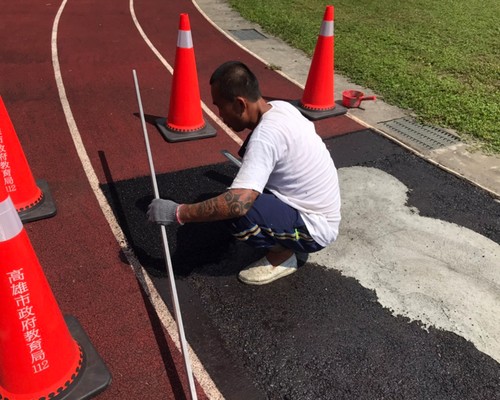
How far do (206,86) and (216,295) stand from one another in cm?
420

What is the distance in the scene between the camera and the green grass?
19.7 ft

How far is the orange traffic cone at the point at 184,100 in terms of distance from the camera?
4.89m

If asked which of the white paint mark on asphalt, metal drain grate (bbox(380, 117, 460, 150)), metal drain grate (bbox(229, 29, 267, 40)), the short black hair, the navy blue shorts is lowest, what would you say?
the white paint mark on asphalt

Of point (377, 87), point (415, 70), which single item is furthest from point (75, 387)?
point (415, 70)

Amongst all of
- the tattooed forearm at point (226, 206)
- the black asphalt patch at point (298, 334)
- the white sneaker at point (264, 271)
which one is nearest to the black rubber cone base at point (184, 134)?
the black asphalt patch at point (298, 334)

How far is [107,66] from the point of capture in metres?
7.12

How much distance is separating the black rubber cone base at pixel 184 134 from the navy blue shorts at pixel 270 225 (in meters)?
2.28

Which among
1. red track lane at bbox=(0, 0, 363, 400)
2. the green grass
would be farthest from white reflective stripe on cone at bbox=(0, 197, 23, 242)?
the green grass

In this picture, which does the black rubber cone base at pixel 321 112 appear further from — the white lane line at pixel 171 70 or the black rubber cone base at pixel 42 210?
the black rubber cone base at pixel 42 210

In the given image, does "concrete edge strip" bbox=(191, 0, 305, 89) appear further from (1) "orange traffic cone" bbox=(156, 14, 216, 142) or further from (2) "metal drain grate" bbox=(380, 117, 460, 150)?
(1) "orange traffic cone" bbox=(156, 14, 216, 142)

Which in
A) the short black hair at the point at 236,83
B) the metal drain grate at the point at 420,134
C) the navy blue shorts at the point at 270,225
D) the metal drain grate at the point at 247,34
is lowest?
the metal drain grate at the point at 420,134

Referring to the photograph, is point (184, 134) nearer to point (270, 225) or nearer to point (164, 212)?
point (164, 212)

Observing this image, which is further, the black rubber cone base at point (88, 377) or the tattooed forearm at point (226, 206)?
the tattooed forearm at point (226, 206)

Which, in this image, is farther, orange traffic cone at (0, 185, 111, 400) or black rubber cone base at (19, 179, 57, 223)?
black rubber cone base at (19, 179, 57, 223)
